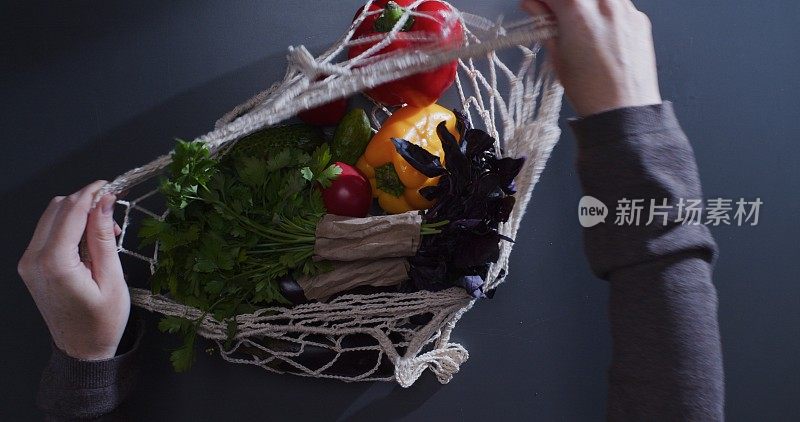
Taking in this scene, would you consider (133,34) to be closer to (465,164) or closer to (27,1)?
(27,1)

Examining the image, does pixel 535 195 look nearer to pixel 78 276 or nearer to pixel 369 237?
pixel 369 237

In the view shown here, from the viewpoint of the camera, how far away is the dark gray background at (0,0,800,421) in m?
0.83

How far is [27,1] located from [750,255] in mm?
1142

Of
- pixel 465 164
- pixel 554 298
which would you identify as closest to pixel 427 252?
pixel 465 164

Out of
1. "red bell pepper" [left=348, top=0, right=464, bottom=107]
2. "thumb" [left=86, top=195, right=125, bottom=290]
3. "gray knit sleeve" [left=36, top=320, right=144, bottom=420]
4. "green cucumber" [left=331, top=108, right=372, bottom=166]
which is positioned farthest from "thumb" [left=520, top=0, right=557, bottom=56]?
"gray knit sleeve" [left=36, top=320, right=144, bottom=420]

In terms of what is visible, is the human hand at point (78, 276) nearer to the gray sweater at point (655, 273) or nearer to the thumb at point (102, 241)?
the thumb at point (102, 241)

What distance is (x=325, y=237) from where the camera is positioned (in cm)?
72

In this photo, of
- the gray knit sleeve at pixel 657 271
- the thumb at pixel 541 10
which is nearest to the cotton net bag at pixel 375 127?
the thumb at pixel 541 10

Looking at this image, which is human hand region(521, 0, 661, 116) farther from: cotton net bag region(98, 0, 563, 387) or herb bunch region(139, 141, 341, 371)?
herb bunch region(139, 141, 341, 371)

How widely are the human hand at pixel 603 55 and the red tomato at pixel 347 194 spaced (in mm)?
330

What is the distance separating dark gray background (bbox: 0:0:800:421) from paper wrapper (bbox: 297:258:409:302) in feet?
0.77

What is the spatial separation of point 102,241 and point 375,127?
0.38 m

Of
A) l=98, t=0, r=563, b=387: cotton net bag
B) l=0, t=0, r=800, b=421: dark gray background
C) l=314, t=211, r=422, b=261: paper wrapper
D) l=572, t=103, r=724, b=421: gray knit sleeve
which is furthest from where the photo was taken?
l=0, t=0, r=800, b=421: dark gray background

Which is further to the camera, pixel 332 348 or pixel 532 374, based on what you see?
pixel 532 374
